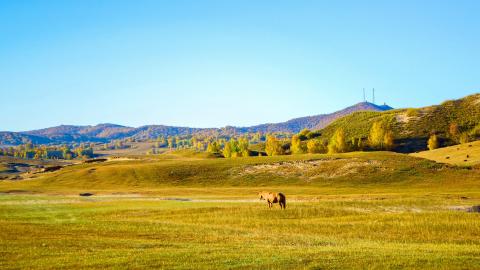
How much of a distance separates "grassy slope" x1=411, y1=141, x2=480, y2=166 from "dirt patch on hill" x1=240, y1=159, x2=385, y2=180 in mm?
20287

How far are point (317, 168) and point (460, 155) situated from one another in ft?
127

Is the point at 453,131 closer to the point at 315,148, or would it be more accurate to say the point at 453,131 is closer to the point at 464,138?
the point at 464,138

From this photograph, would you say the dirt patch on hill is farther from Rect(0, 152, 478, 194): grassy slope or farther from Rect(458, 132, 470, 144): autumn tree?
Rect(458, 132, 470, 144): autumn tree

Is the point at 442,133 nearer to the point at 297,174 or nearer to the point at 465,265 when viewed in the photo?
the point at 297,174

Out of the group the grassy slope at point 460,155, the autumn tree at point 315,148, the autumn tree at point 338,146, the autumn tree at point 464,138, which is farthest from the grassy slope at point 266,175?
the autumn tree at point 464,138

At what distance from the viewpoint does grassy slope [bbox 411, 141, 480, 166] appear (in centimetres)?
10941

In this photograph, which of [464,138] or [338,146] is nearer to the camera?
[338,146]

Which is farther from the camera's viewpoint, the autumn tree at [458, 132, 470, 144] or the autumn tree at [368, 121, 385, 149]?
the autumn tree at [368, 121, 385, 149]

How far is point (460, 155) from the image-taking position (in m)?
120

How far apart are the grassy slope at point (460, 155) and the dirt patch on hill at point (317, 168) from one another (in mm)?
20287

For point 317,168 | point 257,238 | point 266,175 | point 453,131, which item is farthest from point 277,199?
point 453,131

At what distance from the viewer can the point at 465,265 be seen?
2183 cm

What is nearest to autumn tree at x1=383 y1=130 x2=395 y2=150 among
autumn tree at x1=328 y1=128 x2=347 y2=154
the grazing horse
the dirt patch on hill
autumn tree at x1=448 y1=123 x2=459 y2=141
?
autumn tree at x1=328 y1=128 x2=347 y2=154

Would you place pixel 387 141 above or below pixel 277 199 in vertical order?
above
